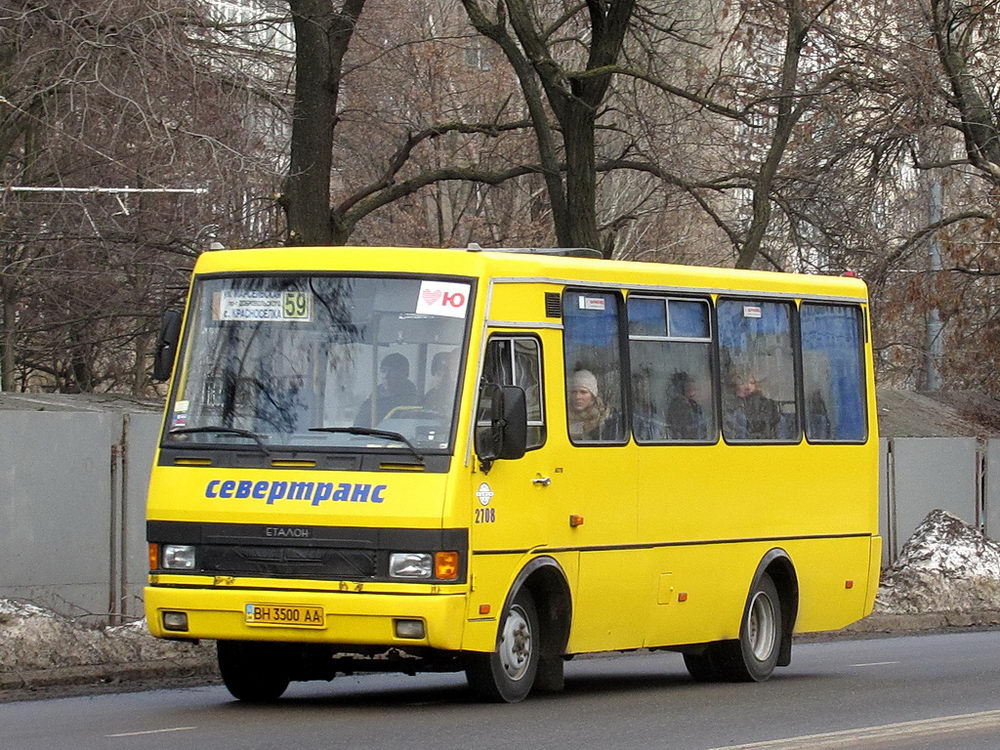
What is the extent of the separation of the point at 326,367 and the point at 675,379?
3225 millimetres

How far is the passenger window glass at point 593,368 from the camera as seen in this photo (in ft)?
42.1

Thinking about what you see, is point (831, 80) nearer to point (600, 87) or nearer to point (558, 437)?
point (600, 87)

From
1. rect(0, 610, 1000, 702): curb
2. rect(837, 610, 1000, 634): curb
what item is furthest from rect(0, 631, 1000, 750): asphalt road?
rect(837, 610, 1000, 634): curb

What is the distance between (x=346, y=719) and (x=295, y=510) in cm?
121

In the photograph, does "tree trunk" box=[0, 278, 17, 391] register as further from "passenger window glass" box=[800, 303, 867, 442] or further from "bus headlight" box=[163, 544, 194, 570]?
"bus headlight" box=[163, 544, 194, 570]

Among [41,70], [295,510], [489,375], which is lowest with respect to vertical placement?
[295,510]

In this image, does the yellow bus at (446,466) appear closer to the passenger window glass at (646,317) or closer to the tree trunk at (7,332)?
the passenger window glass at (646,317)

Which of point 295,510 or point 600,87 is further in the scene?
point 600,87

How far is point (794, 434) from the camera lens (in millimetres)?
15414

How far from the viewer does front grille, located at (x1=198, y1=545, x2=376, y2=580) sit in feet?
36.9

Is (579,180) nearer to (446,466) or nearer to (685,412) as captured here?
(685,412)

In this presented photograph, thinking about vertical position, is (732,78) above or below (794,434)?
above

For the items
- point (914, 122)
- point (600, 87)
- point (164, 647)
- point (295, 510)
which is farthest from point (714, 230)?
point (295, 510)

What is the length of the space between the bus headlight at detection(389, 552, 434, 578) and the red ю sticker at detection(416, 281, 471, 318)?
1.50 meters
